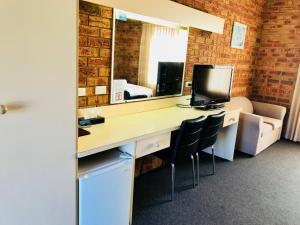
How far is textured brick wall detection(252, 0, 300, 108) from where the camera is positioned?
4.59m

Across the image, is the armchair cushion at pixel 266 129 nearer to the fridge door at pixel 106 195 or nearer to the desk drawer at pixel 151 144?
the desk drawer at pixel 151 144

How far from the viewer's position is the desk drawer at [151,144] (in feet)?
6.54

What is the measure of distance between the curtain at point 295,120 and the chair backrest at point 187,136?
311cm

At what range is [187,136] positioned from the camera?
238 cm

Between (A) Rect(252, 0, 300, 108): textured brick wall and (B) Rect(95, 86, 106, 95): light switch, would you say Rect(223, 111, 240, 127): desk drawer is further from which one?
(A) Rect(252, 0, 300, 108): textured brick wall

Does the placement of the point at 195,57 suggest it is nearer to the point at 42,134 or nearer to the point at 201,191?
the point at 201,191

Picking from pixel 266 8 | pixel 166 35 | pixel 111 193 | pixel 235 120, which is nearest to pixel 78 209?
pixel 111 193

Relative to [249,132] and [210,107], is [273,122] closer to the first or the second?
[249,132]

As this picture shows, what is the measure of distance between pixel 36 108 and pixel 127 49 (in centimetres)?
141

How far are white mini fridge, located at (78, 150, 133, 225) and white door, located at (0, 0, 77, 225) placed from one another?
156mm

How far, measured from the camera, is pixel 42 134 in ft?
4.40

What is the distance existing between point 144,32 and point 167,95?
82 centimetres

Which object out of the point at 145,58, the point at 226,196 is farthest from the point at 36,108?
the point at 226,196

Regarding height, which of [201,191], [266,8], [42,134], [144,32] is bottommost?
[201,191]
